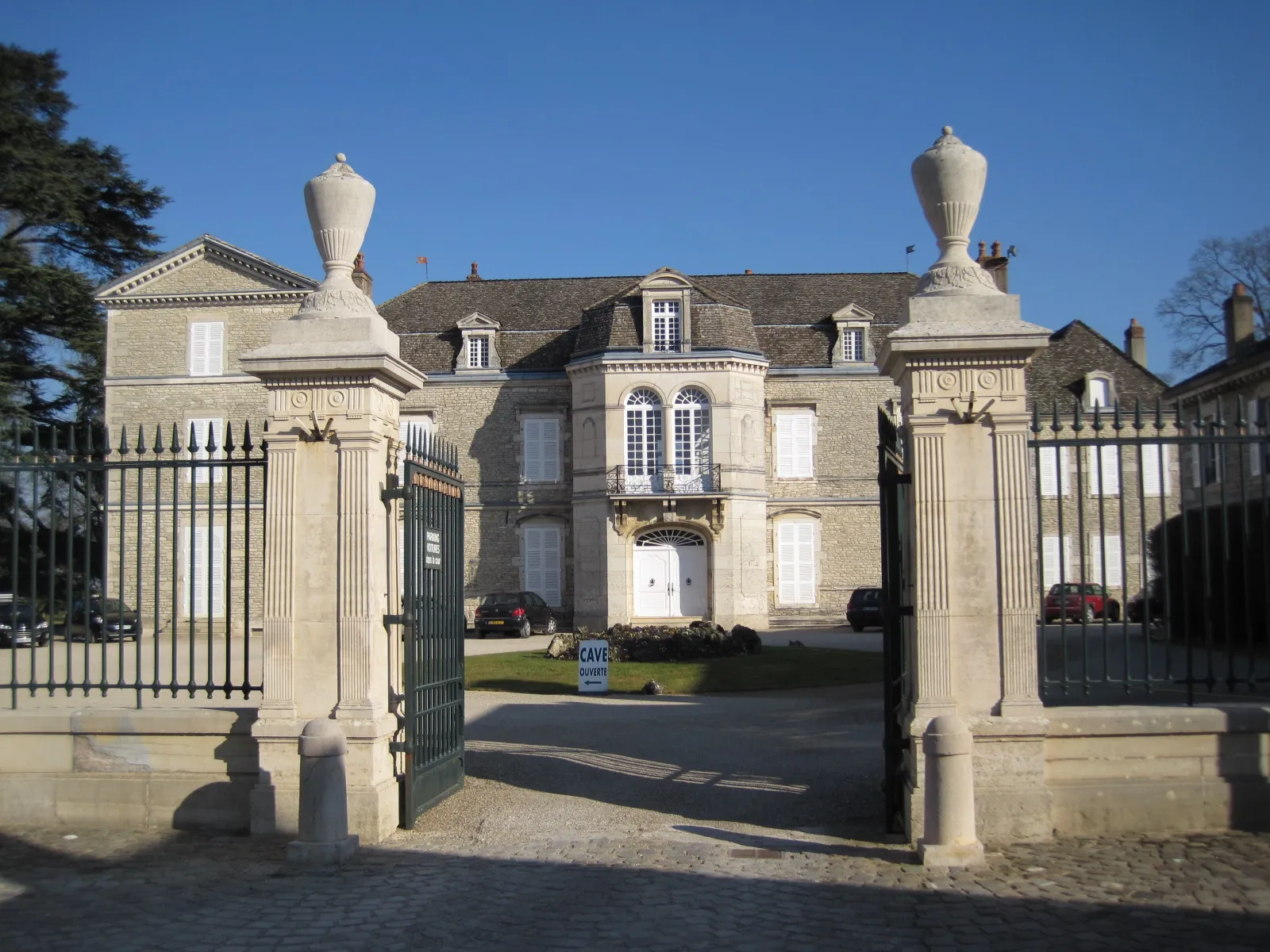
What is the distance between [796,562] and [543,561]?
312 inches

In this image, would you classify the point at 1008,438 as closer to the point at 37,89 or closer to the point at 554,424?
the point at 554,424

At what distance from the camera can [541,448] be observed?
35281 mm

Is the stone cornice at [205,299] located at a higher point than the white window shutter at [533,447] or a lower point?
higher

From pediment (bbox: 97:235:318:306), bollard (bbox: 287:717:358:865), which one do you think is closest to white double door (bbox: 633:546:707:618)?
pediment (bbox: 97:235:318:306)

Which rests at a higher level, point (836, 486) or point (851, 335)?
point (851, 335)

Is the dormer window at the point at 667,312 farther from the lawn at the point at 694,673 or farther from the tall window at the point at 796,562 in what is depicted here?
the lawn at the point at 694,673

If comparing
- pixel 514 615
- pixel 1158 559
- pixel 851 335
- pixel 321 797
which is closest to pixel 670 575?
pixel 514 615

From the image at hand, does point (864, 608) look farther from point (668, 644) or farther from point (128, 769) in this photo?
point (128, 769)

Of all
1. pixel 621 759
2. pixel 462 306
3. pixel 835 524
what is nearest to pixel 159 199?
pixel 462 306

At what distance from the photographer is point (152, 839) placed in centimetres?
715

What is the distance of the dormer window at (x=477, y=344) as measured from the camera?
3569 centimetres

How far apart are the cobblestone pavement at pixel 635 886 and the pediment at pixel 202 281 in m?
25.7

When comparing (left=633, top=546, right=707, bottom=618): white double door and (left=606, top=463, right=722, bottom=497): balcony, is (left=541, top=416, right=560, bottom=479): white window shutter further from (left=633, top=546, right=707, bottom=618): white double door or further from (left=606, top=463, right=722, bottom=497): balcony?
(left=633, top=546, right=707, bottom=618): white double door

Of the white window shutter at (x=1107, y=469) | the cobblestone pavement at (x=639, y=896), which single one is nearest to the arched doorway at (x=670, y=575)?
the white window shutter at (x=1107, y=469)
